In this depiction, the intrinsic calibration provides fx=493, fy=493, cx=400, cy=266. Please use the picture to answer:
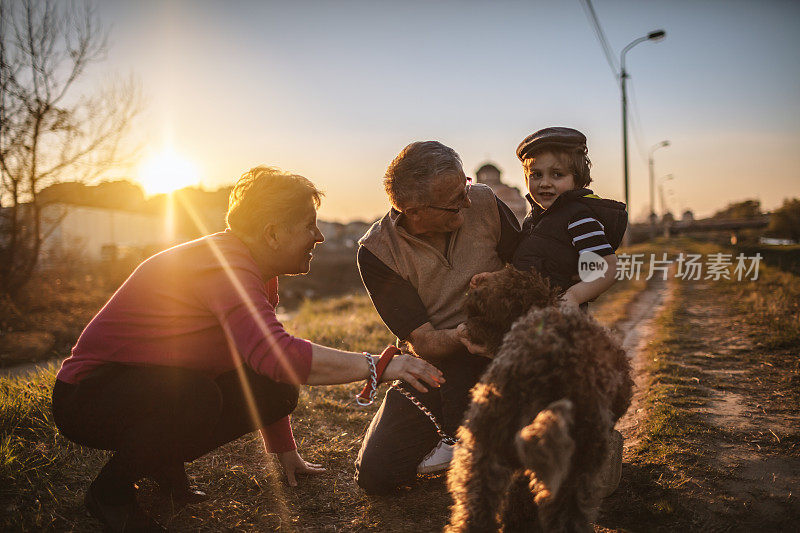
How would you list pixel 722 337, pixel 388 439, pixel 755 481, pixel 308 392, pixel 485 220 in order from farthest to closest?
pixel 722 337, pixel 308 392, pixel 485 220, pixel 388 439, pixel 755 481

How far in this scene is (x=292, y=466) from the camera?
3.17m

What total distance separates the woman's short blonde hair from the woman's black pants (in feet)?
2.79

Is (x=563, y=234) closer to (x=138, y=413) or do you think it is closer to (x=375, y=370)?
(x=375, y=370)

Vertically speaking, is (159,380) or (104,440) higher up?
(159,380)

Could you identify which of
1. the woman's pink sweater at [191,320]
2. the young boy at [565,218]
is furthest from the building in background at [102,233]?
the young boy at [565,218]

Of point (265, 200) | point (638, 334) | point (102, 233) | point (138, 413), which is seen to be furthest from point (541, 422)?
point (102, 233)

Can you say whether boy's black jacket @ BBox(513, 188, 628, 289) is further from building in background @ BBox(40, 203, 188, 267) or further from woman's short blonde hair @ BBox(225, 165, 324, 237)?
building in background @ BBox(40, 203, 188, 267)

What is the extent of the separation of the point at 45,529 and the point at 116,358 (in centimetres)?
92

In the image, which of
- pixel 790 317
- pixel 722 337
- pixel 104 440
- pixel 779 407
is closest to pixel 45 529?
pixel 104 440

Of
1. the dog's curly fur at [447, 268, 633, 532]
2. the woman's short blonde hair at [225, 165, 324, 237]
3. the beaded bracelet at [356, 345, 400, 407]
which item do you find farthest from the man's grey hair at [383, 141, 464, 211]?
the dog's curly fur at [447, 268, 633, 532]

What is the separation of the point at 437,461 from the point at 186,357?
1.66m

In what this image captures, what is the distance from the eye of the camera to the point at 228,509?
2818mm

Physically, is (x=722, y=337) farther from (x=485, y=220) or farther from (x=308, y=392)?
(x=308, y=392)

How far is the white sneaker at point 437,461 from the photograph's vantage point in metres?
3.14
